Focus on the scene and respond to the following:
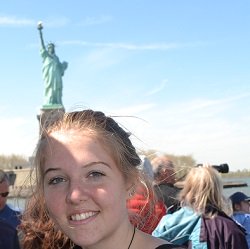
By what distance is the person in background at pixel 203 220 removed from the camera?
9.51 ft

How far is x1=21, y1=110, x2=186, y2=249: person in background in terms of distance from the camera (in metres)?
1.35

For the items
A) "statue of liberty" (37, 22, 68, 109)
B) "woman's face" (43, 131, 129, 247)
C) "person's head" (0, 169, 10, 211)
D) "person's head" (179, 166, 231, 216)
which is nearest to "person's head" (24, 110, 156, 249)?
"woman's face" (43, 131, 129, 247)

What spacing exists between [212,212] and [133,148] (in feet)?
5.06

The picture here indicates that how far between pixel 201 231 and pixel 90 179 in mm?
1720

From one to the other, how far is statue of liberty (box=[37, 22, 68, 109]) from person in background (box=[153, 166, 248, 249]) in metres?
22.1

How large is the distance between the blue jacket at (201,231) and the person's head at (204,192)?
0.04m

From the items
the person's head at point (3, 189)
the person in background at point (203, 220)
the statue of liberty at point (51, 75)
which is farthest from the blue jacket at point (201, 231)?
the statue of liberty at point (51, 75)

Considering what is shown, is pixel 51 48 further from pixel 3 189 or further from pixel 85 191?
pixel 85 191

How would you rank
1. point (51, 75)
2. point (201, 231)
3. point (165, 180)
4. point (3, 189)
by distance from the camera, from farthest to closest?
1. point (51, 75)
2. point (3, 189)
3. point (165, 180)
4. point (201, 231)

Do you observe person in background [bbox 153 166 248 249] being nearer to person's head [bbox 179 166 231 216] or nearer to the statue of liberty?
person's head [bbox 179 166 231 216]

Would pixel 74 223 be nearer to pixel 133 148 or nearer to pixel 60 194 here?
pixel 60 194

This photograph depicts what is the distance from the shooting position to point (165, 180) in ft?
11.9

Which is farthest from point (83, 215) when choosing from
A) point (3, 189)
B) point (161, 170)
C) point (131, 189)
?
point (3, 189)

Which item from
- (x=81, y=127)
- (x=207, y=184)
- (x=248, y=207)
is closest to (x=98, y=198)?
(x=81, y=127)
